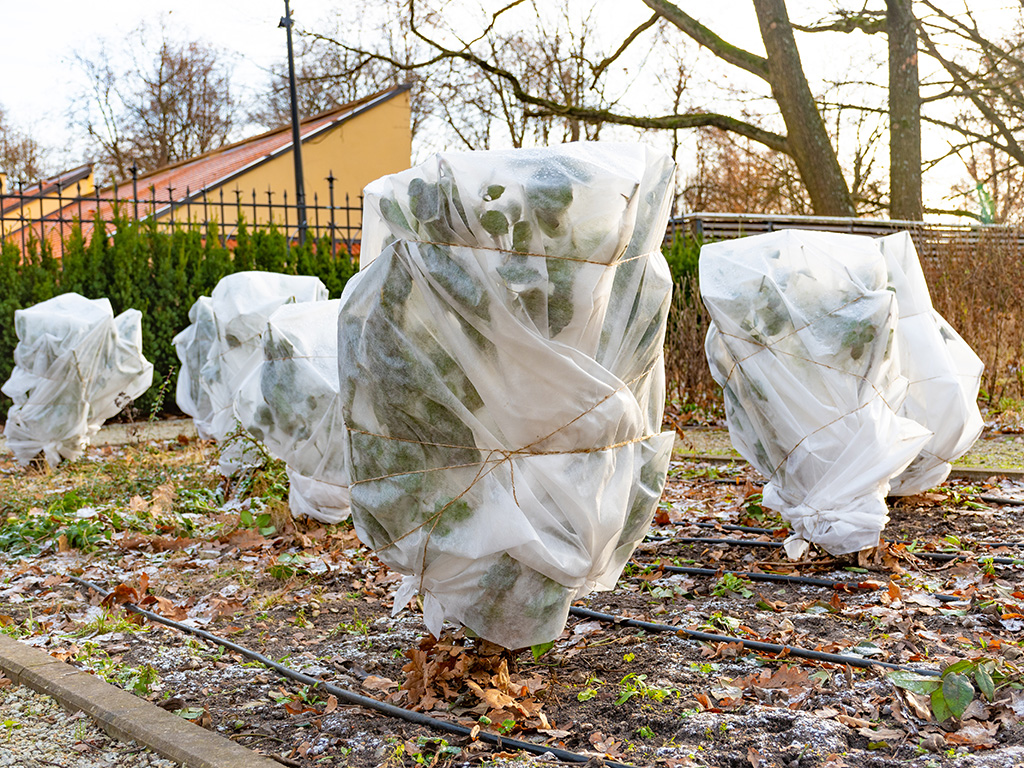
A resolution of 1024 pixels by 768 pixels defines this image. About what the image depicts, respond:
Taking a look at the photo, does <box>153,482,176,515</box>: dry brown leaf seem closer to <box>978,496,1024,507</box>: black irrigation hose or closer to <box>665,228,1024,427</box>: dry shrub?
<box>665,228,1024,427</box>: dry shrub

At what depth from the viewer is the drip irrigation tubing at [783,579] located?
12.7 feet

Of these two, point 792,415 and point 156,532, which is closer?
point 792,415

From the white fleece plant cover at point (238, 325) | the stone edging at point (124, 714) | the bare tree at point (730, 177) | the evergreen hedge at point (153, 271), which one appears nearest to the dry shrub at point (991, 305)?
the evergreen hedge at point (153, 271)

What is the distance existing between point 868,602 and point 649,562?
1165 millimetres

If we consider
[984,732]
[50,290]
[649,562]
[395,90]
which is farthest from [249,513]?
[395,90]

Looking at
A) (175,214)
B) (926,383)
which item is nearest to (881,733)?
(926,383)

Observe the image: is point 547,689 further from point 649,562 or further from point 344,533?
point 344,533

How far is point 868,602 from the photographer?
3.73 meters

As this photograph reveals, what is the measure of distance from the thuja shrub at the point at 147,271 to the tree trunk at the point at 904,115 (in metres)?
8.80

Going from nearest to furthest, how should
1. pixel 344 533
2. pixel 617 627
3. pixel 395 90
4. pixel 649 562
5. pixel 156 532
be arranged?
pixel 617 627 → pixel 649 562 → pixel 344 533 → pixel 156 532 → pixel 395 90

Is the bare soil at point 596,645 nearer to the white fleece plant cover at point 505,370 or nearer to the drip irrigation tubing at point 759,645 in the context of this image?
the drip irrigation tubing at point 759,645

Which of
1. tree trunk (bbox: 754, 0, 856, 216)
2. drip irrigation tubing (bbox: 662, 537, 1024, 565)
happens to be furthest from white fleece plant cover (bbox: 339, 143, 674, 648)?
tree trunk (bbox: 754, 0, 856, 216)

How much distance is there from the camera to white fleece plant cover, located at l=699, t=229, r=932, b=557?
13.5 ft

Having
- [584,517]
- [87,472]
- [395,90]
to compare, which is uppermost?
[395,90]
